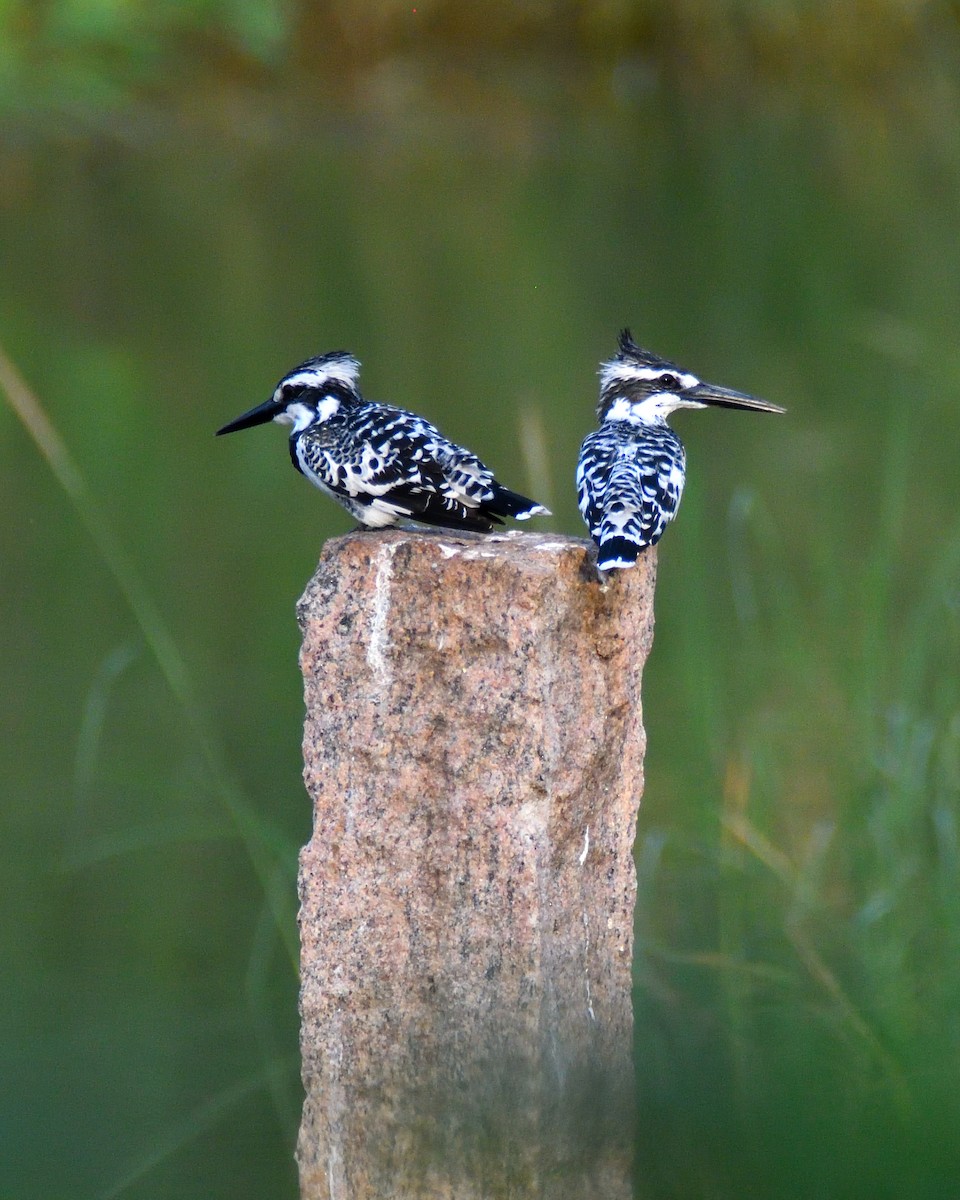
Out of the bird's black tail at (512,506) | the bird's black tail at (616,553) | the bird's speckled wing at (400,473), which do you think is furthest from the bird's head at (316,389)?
the bird's black tail at (616,553)

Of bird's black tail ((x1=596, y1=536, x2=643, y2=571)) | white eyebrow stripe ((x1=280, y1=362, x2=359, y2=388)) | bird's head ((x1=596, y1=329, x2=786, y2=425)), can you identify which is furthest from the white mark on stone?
→ bird's head ((x1=596, y1=329, x2=786, y2=425))

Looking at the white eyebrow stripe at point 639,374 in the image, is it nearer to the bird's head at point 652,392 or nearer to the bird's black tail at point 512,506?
the bird's head at point 652,392

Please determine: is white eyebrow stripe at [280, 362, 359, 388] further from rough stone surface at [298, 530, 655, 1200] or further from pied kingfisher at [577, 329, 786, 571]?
rough stone surface at [298, 530, 655, 1200]

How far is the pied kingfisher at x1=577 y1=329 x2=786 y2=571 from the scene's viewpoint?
3.08 m

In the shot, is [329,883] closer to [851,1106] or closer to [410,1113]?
[410,1113]

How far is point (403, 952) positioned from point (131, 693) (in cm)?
625

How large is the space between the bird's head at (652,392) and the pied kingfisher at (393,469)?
60cm

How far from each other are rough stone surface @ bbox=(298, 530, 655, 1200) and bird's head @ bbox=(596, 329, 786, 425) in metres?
0.95

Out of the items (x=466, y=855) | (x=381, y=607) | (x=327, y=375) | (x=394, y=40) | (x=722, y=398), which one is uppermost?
(x=394, y=40)

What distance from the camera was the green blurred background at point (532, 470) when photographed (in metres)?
3.85

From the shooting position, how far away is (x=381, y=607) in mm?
2969

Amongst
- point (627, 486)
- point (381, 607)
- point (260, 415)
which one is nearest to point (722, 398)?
point (627, 486)

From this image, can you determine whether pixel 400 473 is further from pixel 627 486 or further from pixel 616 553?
pixel 616 553

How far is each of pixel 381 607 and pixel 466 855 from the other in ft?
1.42
